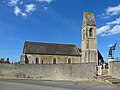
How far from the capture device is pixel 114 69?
25.6 metres

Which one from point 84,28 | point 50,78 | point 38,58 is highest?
point 84,28

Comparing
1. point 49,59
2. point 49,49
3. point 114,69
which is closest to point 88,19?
point 49,49

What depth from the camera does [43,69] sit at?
1371 inches

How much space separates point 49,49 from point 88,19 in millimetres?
11691

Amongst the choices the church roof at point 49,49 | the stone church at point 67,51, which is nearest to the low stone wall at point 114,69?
the stone church at point 67,51

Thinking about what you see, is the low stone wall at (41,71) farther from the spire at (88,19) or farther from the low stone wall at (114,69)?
the spire at (88,19)

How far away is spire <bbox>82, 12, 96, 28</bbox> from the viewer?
48.5m

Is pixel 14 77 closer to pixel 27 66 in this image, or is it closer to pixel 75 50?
pixel 27 66

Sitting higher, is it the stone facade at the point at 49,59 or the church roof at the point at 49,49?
the church roof at the point at 49,49

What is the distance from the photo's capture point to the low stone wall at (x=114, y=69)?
24786 mm

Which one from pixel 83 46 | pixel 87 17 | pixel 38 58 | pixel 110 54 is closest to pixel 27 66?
pixel 38 58

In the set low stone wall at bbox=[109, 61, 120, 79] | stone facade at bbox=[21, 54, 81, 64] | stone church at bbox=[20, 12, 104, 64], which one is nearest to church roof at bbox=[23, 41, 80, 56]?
stone church at bbox=[20, 12, 104, 64]

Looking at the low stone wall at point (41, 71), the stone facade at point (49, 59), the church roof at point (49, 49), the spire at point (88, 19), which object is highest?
Answer: the spire at point (88, 19)

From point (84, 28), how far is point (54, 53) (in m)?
9.43
